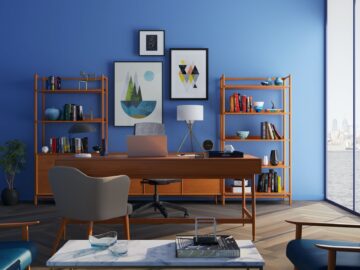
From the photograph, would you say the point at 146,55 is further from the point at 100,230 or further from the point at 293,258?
the point at 293,258

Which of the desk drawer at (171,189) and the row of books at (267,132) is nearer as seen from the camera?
the desk drawer at (171,189)

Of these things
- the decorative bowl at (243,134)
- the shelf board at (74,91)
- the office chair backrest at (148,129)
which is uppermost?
the shelf board at (74,91)

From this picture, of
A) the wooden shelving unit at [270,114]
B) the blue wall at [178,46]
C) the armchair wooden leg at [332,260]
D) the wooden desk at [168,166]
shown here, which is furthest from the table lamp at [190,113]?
the armchair wooden leg at [332,260]

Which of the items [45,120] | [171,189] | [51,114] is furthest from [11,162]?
[171,189]

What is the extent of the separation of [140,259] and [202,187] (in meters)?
4.17

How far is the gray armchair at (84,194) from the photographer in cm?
346

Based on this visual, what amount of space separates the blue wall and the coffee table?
14.4 feet

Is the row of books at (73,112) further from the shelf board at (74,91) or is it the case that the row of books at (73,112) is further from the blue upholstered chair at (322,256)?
the blue upholstered chair at (322,256)

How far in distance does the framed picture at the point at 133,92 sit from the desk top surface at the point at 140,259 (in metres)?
4.35

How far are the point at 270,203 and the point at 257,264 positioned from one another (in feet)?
14.8

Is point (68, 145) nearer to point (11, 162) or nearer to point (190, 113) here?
point (11, 162)

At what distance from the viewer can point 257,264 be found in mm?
2148

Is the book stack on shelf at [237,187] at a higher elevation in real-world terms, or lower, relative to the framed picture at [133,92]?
lower

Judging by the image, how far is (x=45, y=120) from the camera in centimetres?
641
